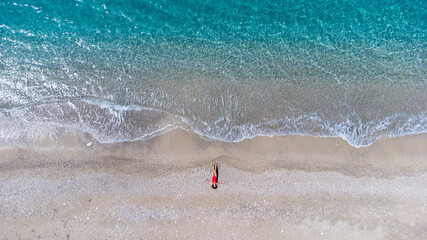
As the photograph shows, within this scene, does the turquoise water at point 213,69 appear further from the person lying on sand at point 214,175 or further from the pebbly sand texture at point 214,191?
the person lying on sand at point 214,175

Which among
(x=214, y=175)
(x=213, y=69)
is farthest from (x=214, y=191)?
(x=213, y=69)

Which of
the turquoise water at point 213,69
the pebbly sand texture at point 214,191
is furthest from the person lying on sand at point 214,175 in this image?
the turquoise water at point 213,69

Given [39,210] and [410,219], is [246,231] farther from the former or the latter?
[39,210]

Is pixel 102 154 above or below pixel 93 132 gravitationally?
below

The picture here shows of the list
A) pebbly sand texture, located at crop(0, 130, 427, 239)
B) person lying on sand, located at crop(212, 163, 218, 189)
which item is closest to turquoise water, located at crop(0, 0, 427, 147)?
pebbly sand texture, located at crop(0, 130, 427, 239)

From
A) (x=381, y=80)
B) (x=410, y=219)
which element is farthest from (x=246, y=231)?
(x=381, y=80)

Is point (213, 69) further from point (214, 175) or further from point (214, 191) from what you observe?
point (214, 191)
